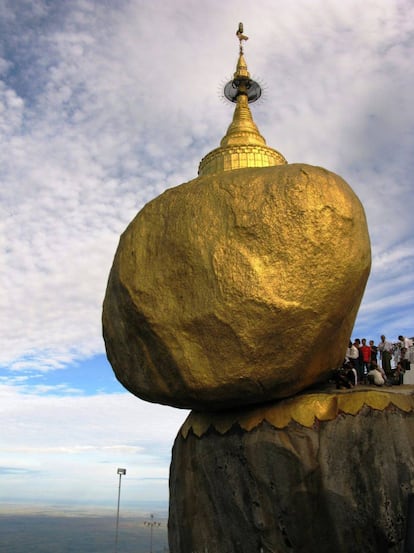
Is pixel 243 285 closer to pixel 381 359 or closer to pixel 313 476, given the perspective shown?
pixel 313 476

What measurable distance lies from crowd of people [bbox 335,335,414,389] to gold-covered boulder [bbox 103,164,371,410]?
6.20ft

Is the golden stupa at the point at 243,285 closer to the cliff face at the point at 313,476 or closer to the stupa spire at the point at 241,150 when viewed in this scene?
the cliff face at the point at 313,476

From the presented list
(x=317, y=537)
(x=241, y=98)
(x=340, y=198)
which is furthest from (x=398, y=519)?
(x=241, y=98)

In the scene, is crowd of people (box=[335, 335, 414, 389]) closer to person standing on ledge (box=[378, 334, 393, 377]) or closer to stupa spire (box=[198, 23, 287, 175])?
person standing on ledge (box=[378, 334, 393, 377])

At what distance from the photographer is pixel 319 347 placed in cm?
892

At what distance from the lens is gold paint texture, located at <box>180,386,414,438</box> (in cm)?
887

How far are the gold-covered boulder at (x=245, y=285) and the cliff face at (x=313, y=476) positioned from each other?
0.59 m

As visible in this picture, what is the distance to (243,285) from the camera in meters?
8.41

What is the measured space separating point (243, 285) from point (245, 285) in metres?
0.03

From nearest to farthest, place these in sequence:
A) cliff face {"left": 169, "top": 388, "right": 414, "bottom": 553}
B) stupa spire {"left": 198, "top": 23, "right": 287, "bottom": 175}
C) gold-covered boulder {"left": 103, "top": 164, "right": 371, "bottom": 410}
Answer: cliff face {"left": 169, "top": 388, "right": 414, "bottom": 553}
gold-covered boulder {"left": 103, "top": 164, "right": 371, "bottom": 410}
stupa spire {"left": 198, "top": 23, "right": 287, "bottom": 175}

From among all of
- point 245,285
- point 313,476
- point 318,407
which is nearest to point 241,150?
point 245,285

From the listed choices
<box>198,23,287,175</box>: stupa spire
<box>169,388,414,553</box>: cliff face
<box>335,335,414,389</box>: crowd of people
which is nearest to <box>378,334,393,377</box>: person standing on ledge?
<box>335,335,414,389</box>: crowd of people

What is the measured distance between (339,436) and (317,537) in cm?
149

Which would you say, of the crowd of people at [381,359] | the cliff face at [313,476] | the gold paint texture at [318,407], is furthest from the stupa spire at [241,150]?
the cliff face at [313,476]
